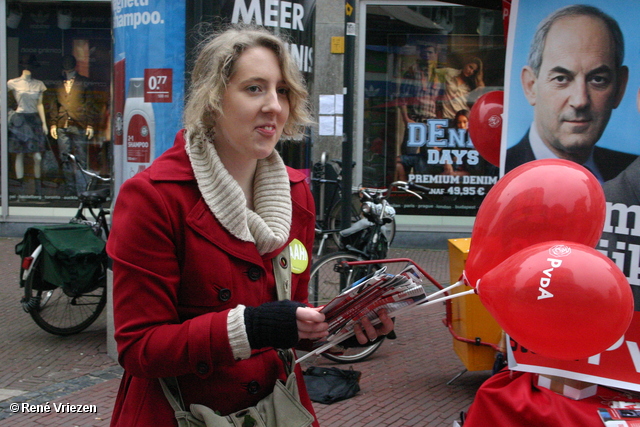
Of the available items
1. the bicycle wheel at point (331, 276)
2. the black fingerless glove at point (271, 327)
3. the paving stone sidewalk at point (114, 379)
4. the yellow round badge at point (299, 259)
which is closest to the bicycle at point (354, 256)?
the bicycle wheel at point (331, 276)

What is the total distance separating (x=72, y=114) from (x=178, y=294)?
953cm

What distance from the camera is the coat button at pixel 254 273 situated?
68.7 inches

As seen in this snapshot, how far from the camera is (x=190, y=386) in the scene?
1.68 metres

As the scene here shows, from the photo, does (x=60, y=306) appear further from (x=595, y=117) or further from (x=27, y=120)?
(x=27, y=120)

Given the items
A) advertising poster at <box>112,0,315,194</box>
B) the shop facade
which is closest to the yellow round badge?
advertising poster at <box>112,0,315,194</box>

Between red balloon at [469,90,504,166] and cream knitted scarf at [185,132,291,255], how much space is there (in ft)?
6.69

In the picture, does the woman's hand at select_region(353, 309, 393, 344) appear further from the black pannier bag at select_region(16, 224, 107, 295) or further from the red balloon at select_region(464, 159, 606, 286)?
the black pannier bag at select_region(16, 224, 107, 295)

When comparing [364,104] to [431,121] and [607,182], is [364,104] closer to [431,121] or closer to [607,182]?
[431,121]

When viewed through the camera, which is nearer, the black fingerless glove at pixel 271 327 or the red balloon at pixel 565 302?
the black fingerless glove at pixel 271 327

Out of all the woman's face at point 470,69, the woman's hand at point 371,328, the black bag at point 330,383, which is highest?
the woman's face at point 470,69

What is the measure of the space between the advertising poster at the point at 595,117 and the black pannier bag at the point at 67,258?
3589 mm

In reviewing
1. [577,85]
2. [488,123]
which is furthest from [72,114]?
[577,85]

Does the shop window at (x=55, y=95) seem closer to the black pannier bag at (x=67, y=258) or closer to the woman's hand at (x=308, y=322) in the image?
the black pannier bag at (x=67, y=258)

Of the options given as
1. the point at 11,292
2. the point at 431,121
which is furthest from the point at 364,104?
the point at 11,292
